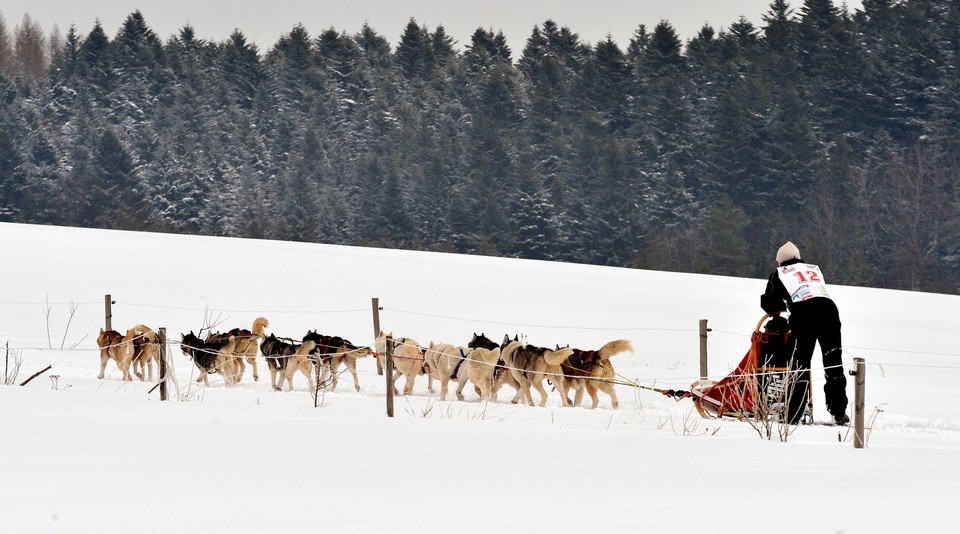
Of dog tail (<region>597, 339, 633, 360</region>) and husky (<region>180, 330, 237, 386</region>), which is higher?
dog tail (<region>597, 339, 633, 360</region>)

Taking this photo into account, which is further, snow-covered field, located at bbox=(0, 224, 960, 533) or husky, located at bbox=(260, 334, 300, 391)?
husky, located at bbox=(260, 334, 300, 391)

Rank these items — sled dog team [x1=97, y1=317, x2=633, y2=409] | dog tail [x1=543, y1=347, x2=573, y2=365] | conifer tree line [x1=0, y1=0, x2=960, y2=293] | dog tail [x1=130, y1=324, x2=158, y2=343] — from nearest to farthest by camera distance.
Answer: dog tail [x1=543, y1=347, x2=573, y2=365] < sled dog team [x1=97, y1=317, x2=633, y2=409] < dog tail [x1=130, y1=324, x2=158, y2=343] < conifer tree line [x1=0, y1=0, x2=960, y2=293]

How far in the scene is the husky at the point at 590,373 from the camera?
999 cm

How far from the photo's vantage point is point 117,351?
12.3 meters

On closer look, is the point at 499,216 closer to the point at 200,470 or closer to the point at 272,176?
the point at 272,176

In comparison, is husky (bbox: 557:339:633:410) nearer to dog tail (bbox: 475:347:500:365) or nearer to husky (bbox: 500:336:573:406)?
husky (bbox: 500:336:573:406)

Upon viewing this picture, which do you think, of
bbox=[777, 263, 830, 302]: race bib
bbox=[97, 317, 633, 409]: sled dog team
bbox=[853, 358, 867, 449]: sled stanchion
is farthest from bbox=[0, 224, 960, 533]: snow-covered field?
Answer: bbox=[777, 263, 830, 302]: race bib

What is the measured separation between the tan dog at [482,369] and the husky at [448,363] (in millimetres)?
28

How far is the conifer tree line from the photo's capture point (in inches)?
1761

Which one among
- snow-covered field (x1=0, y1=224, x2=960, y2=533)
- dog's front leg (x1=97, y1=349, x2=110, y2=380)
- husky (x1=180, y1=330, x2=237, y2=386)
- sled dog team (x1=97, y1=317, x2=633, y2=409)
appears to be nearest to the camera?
snow-covered field (x1=0, y1=224, x2=960, y2=533)

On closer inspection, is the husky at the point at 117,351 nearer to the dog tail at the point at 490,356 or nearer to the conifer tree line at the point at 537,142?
the dog tail at the point at 490,356

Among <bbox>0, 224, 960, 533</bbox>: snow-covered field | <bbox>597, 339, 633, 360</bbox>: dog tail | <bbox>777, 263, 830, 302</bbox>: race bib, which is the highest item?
<bbox>777, 263, 830, 302</bbox>: race bib

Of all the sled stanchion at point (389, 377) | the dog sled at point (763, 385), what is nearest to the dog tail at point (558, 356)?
the dog sled at point (763, 385)

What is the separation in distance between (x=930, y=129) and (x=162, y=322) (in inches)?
1447
